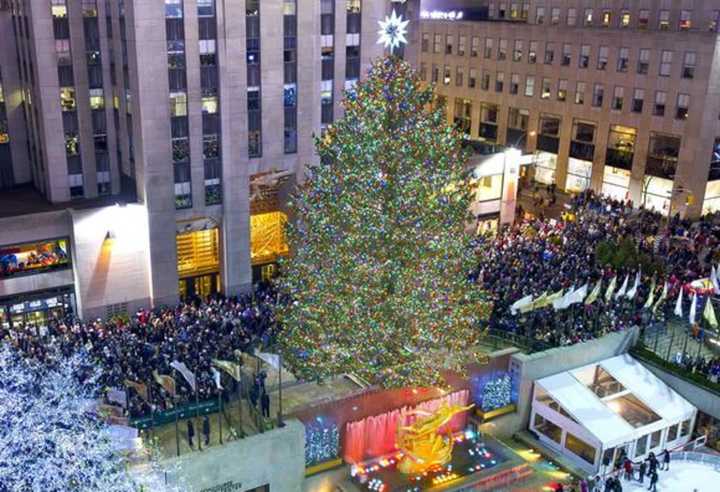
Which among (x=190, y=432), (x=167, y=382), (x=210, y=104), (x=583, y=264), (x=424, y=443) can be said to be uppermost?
(x=210, y=104)

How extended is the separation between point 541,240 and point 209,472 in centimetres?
2755

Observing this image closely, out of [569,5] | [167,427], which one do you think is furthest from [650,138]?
[167,427]

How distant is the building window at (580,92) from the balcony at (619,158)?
489 centimetres

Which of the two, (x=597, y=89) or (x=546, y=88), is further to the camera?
(x=546, y=88)

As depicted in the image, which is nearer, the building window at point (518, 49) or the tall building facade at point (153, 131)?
the tall building facade at point (153, 131)

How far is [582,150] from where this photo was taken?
63.3 meters

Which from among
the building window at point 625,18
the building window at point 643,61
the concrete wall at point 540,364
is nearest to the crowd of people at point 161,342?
the concrete wall at point 540,364

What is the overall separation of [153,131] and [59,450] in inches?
811

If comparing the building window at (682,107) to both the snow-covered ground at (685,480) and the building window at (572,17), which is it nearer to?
the building window at (572,17)

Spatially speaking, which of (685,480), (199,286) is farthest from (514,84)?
(685,480)

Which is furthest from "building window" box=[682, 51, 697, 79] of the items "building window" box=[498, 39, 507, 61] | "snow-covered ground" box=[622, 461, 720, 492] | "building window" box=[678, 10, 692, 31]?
"snow-covered ground" box=[622, 461, 720, 492]

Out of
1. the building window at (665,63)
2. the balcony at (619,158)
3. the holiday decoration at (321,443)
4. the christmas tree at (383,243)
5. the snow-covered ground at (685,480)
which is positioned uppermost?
the building window at (665,63)

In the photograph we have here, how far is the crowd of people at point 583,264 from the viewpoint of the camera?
32.4 m

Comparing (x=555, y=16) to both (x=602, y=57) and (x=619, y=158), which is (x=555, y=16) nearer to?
(x=602, y=57)
